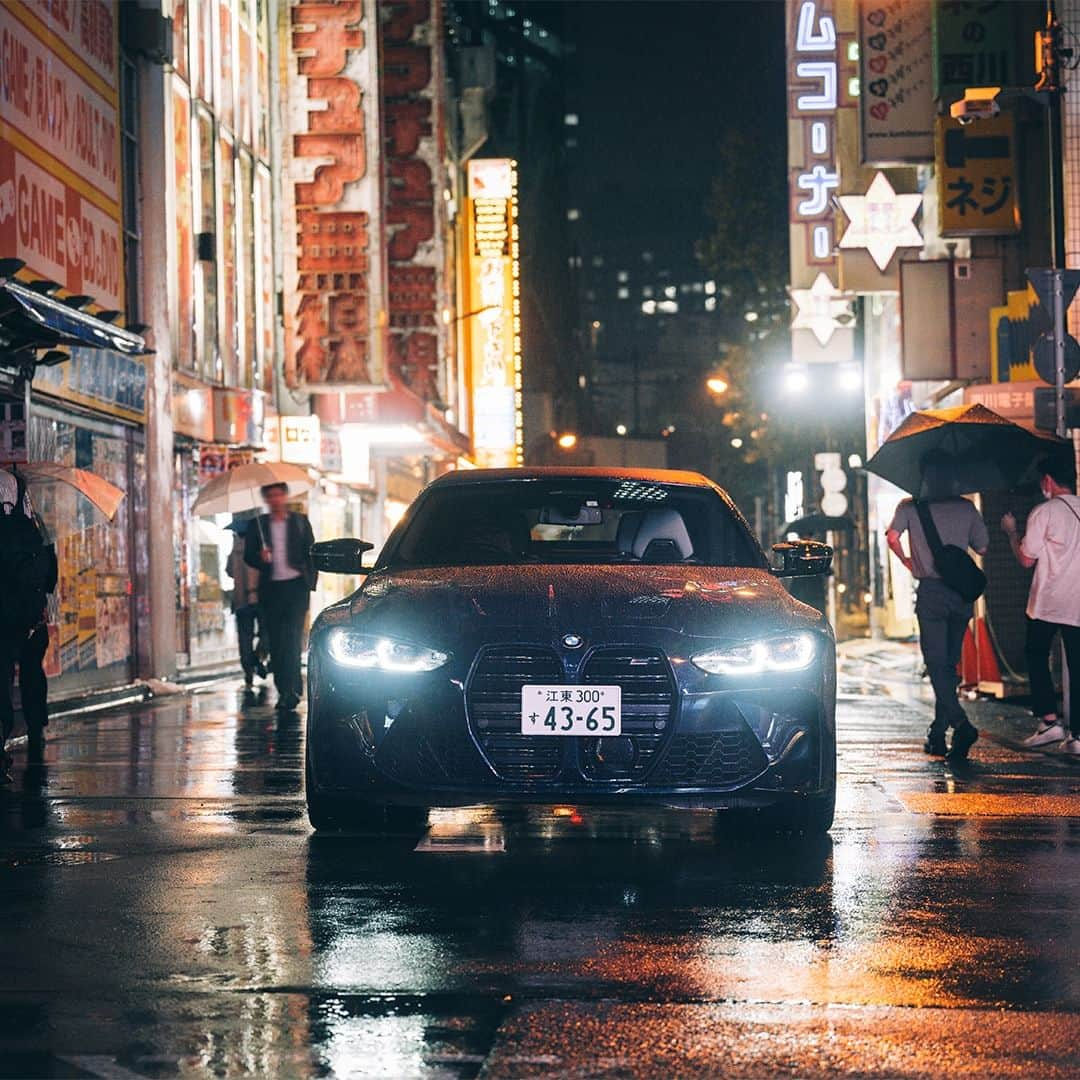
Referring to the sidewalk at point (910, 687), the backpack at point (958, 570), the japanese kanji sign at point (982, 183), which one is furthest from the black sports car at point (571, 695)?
the japanese kanji sign at point (982, 183)

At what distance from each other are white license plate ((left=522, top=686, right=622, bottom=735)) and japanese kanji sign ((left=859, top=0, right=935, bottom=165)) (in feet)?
61.7

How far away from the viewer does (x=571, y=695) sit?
787 centimetres

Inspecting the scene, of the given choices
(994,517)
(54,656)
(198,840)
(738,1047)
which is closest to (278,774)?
(198,840)

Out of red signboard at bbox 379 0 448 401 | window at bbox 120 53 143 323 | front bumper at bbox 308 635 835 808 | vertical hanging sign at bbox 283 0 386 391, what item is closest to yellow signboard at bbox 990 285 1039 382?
window at bbox 120 53 143 323

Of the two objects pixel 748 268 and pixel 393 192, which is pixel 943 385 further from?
pixel 748 268

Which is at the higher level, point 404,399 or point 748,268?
point 748,268

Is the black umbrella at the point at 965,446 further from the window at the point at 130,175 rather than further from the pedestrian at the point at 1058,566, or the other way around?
the window at the point at 130,175

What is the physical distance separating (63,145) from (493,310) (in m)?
43.2

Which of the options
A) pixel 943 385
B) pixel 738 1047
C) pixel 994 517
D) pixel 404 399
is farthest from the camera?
pixel 404 399

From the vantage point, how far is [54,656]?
64.9 feet

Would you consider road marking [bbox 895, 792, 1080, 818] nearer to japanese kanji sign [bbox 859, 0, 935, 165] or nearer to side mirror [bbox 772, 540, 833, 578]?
side mirror [bbox 772, 540, 833, 578]

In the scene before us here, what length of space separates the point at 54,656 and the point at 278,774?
332 inches

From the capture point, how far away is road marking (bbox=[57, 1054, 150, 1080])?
4.70 meters

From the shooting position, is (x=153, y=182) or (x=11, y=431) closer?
(x=11, y=431)
